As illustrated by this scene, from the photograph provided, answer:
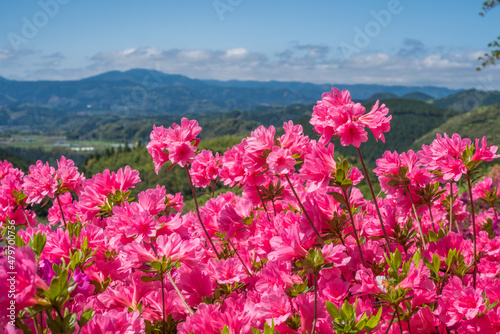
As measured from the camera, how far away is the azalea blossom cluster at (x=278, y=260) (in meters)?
1.17

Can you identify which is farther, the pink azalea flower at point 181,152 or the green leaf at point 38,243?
the pink azalea flower at point 181,152

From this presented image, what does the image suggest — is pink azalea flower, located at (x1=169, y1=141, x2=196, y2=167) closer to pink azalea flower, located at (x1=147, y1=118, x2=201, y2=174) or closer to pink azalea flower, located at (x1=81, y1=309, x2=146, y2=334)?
pink azalea flower, located at (x1=147, y1=118, x2=201, y2=174)

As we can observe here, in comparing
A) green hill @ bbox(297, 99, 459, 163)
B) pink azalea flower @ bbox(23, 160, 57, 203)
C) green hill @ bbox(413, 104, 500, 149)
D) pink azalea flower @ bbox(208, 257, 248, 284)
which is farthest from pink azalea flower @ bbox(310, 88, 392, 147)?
green hill @ bbox(297, 99, 459, 163)

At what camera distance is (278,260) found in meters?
1.38

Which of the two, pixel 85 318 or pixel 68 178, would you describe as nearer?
pixel 85 318

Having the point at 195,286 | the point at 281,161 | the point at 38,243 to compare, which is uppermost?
the point at 281,161

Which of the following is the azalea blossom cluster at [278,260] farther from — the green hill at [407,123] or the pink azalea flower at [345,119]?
the green hill at [407,123]

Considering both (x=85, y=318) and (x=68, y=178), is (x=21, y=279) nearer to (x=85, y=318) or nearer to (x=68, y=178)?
(x=85, y=318)

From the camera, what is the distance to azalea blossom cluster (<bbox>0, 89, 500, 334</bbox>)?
1167 mm

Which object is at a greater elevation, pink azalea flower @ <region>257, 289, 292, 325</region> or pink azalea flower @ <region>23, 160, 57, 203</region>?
pink azalea flower @ <region>23, 160, 57, 203</region>

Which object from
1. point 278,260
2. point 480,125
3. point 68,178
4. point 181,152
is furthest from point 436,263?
point 480,125

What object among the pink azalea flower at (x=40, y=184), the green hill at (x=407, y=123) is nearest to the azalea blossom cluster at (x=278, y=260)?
the pink azalea flower at (x=40, y=184)

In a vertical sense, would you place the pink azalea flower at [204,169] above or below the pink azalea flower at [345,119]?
below

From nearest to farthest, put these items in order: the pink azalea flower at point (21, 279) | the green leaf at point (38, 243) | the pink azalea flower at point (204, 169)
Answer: the pink azalea flower at point (21, 279)
the green leaf at point (38, 243)
the pink azalea flower at point (204, 169)
